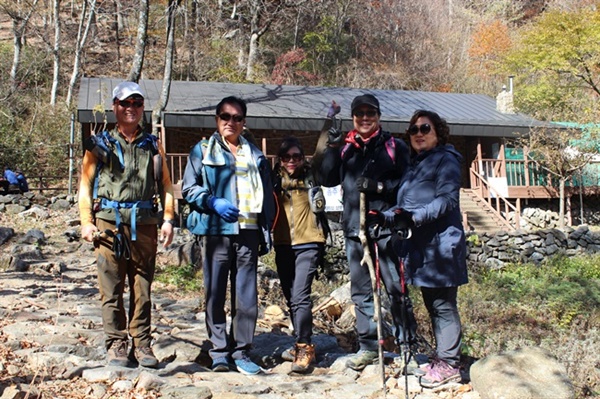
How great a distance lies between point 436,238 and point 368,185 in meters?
0.51

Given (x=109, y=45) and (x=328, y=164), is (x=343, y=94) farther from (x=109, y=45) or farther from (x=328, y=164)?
(x=109, y=45)

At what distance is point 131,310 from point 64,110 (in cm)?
2234

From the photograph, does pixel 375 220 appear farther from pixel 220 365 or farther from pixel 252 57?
pixel 252 57

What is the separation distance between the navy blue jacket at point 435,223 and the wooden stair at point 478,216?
12775 mm

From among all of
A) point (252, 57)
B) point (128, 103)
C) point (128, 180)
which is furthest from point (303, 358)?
point (252, 57)

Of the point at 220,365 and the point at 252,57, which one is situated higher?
the point at 252,57

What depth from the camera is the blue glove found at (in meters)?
3.62

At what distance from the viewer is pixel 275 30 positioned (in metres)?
33.1

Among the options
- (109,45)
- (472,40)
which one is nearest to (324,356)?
(109,45)

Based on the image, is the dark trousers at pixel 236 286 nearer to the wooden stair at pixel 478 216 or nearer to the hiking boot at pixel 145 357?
the hiking boot at pixel 145 357

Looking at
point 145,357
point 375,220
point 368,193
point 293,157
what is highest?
point 293,157

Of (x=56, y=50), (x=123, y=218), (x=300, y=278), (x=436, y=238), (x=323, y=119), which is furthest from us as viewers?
(x=56, y=50)

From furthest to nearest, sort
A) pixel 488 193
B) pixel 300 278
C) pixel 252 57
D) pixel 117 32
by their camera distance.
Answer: pixel 117 32 < pixel 252 57 < pixel 488 193 < pixel 300 278

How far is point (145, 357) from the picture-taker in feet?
→ 12.0
